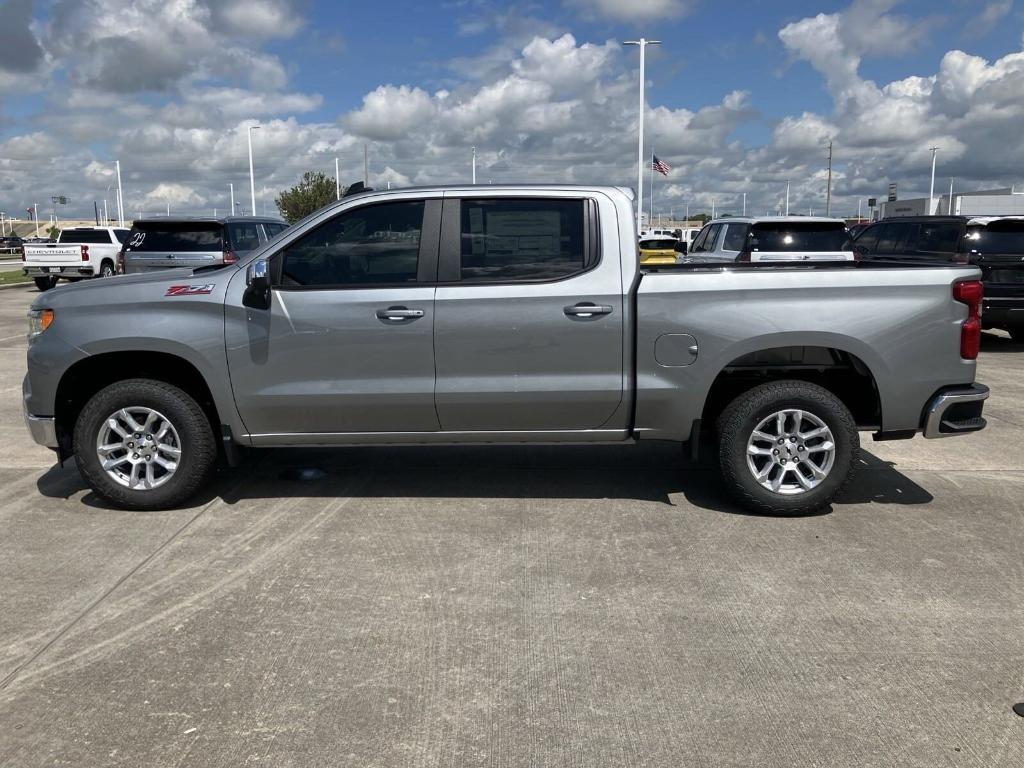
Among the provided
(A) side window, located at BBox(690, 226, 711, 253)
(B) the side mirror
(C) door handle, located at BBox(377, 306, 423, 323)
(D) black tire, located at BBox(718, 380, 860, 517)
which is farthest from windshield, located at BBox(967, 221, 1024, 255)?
(B) the side mirror

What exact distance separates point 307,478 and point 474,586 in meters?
2.28

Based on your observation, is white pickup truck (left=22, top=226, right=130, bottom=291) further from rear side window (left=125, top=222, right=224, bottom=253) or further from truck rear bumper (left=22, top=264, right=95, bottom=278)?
rear side window (left=125, top=222, right=224, bottom=253)

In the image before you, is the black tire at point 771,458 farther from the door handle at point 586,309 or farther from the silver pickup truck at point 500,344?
the door handle at point 586,309

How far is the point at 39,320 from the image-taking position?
18.2 ft

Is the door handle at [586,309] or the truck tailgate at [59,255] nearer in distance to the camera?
the door handle at [586,309]

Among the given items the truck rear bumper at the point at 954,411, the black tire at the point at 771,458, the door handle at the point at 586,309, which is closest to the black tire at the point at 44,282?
the door handle at the point at 586,309

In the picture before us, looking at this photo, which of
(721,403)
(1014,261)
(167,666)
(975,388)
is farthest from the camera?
(1014,261)

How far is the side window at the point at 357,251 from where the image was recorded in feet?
17.6

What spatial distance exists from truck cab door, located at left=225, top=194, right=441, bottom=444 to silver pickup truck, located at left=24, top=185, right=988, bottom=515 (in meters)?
0.01

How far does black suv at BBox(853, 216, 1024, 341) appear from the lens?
12156 millimetres

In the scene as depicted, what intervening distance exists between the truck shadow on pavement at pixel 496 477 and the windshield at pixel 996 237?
23.3ft

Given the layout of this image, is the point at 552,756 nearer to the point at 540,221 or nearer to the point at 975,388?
the point at 540,221

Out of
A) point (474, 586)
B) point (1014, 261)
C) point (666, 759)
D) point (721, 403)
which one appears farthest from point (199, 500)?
point (1014, 261)

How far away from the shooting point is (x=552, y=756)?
306 centimetres
